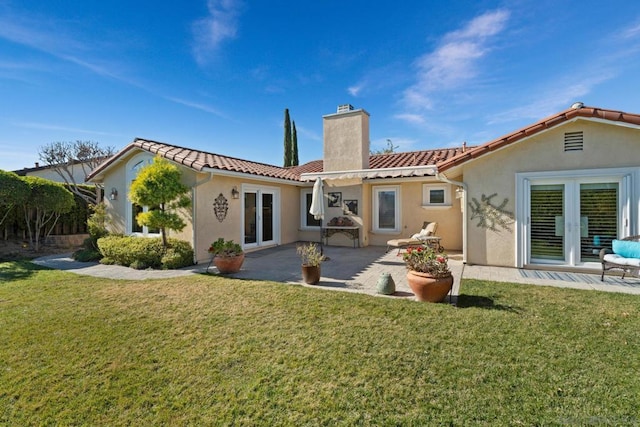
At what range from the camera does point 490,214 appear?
49.1 ft

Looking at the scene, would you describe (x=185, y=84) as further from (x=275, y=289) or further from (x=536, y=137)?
(x=536, y=137)

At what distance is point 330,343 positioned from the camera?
7.30m

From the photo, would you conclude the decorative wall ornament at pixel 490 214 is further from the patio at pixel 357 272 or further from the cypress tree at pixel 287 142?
the cypress tree at pixel 287 142

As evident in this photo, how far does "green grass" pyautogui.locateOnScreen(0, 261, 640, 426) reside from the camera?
512 cm

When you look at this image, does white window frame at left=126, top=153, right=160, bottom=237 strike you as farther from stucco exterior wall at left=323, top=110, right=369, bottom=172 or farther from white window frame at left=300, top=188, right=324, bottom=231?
stucco exterior wall at left=323, top=110, right=369, bottom=172

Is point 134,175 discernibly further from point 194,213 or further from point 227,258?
point 227,258

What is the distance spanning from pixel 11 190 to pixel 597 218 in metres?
32.9

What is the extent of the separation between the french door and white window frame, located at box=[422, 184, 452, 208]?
755 centimetres

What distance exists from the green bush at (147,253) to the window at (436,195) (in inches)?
657

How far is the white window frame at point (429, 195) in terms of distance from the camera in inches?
859

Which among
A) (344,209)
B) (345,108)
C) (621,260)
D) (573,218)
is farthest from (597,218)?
(345,108)

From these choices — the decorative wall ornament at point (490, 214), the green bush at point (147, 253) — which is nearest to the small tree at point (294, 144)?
the green bush at point (147, 253)

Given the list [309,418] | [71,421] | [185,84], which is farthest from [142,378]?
[185,84]

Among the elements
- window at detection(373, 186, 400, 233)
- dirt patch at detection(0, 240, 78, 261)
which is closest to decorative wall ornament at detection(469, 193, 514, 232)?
window at detection(373, 186, 400, 233)
